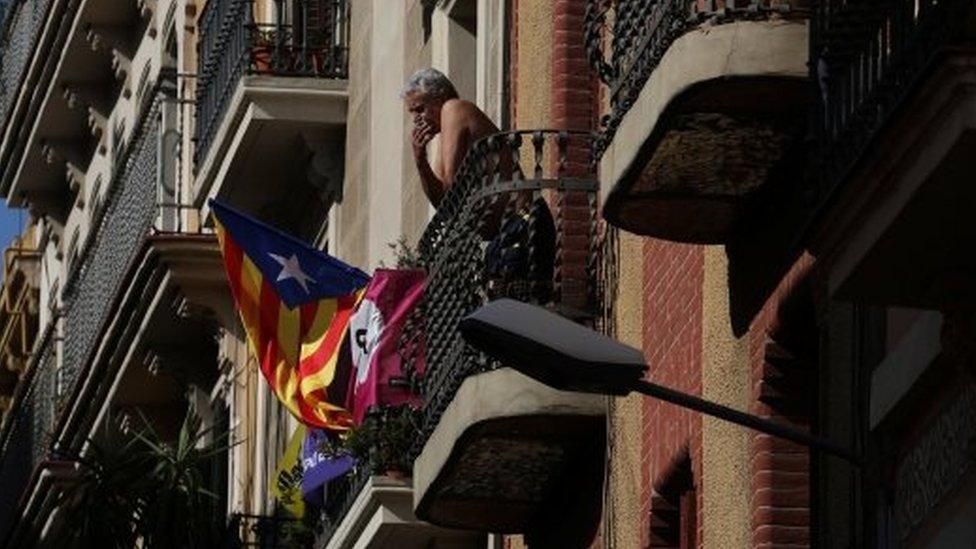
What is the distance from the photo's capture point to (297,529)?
96.1ft

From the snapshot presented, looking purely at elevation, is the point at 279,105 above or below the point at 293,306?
above

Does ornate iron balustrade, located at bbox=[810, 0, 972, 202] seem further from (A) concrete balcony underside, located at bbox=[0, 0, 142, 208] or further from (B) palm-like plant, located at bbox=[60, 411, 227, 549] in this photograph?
(A) concrete balcony underside, located at bbox=[0, 0, 142, 208]

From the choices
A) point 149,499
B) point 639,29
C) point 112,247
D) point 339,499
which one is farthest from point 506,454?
point 112,247

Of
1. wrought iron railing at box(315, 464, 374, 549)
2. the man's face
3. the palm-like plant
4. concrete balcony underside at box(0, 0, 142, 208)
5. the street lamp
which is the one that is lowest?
the street lamp

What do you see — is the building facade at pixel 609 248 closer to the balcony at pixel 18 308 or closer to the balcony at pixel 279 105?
the balcony at pixel 279 105

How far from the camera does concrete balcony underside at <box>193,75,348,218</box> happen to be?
30.5 metres

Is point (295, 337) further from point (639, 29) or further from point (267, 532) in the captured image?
point (639, 29)

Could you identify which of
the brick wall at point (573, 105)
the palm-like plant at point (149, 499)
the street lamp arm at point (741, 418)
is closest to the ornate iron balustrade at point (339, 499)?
the brick wall at point (573, 105)

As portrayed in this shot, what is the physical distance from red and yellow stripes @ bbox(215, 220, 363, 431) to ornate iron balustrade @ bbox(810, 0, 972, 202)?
1064 cm

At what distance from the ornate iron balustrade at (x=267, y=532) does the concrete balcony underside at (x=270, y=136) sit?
2198 mm

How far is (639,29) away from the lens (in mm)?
18812

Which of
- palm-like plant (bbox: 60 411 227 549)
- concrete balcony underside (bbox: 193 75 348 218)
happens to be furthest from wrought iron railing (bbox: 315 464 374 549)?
palm-like plant (bbox: 60 411 227 549)

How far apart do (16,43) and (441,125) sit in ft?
88.4

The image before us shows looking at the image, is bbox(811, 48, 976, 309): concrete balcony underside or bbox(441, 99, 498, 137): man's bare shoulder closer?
bbox(811, 48, 976, 309): concrete balcony underside
